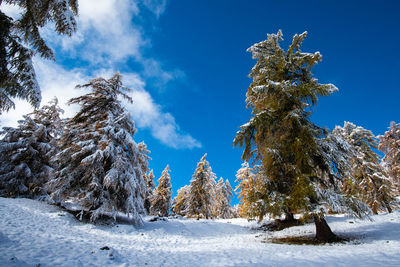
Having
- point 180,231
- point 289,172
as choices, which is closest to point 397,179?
point 289,172

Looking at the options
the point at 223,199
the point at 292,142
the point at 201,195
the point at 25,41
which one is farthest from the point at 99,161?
the point at 223,199

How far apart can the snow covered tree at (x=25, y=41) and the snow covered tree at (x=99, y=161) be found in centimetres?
691

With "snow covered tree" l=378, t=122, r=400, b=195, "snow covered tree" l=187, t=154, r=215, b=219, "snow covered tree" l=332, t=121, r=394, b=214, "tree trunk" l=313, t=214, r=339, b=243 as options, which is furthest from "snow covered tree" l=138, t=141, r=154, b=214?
"snow covered tree" l=378, t=122, r=400, b=195

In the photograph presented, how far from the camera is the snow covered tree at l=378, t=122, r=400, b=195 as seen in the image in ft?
72.2

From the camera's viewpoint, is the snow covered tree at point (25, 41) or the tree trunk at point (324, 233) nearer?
the snow covered tree at point (25, 41)

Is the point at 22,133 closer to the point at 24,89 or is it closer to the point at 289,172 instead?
the point at 24,89

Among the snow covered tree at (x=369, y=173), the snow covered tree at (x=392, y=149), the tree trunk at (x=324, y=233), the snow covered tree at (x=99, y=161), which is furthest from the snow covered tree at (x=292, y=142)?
the snow covered tree at (x=392, y=149)

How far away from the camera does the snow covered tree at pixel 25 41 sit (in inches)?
238

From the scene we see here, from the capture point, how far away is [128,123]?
15.3 m

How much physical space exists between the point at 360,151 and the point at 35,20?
28.2 meters

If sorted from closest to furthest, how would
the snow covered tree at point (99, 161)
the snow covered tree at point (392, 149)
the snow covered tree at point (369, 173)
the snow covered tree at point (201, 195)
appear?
the snow covered tree at point (99, 161), the snow covered tree at point (369, 173), the snow covered tree at point (392, 149), the snow covered tree at point (201, 195)

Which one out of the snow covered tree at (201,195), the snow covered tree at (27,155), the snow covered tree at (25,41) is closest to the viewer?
the snow covered tree at (25,41)

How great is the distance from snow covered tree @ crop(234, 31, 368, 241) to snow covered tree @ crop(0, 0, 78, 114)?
899 cm

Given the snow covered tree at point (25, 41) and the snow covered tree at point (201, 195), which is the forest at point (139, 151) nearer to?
the snow covered tree at point (25, 41)
